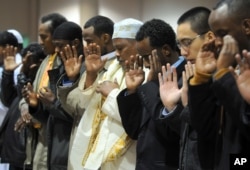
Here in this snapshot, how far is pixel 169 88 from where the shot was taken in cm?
212

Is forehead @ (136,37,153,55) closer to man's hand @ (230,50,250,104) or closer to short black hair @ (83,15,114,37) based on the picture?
short black hair @ (83,15,114,37)

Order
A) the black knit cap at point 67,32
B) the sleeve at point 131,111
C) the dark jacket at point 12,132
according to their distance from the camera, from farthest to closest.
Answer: the dark jacket at point 12,132, the black knit cap at point 67,32, the sleeve at point 131,111

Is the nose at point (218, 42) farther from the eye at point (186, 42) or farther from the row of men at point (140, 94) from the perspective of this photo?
the eye at point (186, 42)

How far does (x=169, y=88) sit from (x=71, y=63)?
38.8 inches

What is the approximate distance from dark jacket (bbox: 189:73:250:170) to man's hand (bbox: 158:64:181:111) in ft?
1.06

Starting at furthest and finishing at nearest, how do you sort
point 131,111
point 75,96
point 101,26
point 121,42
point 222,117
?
1. point 101,26
2. point 75,96
3. point 121,42
4. point 131,111
5. point 222,117

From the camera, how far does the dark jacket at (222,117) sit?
1.58m

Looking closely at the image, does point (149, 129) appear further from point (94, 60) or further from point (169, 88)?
point (94, 60)

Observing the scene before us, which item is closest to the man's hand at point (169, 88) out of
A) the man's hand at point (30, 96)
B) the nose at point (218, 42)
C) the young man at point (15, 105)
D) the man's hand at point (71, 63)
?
the nose at point (218, 42)

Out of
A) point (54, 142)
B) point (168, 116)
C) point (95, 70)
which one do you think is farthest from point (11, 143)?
point (168, 116)

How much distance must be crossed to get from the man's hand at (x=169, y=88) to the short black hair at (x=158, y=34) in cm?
26

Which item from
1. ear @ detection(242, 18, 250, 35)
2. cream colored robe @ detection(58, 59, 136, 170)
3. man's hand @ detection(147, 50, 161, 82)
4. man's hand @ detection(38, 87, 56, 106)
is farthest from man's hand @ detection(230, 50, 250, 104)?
man's hand @ detection(38, 87, 56, 106)

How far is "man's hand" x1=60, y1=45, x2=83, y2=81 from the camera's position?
2.93m

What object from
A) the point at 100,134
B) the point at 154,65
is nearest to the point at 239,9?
the point at 154,65
